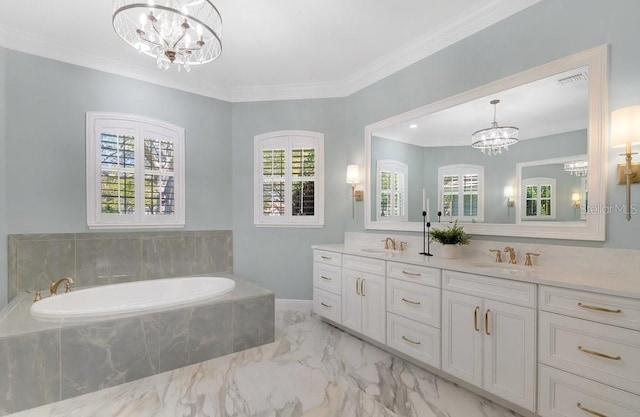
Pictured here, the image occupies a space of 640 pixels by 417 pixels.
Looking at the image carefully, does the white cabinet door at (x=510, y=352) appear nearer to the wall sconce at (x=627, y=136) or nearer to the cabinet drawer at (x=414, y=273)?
the cabinet drawer at (x=414, y=273)

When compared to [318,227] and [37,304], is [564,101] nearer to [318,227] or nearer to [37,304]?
[318,227]

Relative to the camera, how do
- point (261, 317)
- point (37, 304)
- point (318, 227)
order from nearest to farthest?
point (37, 304) < point (261, 317) < point (318, 227)

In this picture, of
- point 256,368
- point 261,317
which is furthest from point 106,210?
point 256,368

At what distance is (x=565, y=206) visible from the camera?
2012 millimetres

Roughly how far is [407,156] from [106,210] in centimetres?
334

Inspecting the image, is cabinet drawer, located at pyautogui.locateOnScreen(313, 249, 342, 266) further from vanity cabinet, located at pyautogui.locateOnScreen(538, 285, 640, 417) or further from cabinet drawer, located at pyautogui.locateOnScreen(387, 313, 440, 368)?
vanity cabinet, located at pyautogui.locateOnScreen(538, 285, 640, 417)

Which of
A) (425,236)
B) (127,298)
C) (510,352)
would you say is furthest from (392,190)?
(127,298)

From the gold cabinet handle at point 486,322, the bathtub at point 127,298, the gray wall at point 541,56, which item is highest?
the gray wall at point 541,56

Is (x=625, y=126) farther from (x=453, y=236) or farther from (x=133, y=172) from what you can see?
(x=133, y=172)

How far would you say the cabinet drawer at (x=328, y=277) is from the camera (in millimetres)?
3221

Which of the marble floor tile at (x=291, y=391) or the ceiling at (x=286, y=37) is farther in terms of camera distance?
the ceiling at (x=286, y=37)

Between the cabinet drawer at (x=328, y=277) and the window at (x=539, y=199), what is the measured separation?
1.80 meters

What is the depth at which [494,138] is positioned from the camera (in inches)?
94.3

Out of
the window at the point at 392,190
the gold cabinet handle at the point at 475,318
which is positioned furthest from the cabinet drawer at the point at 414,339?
the window at the point at 392,190
